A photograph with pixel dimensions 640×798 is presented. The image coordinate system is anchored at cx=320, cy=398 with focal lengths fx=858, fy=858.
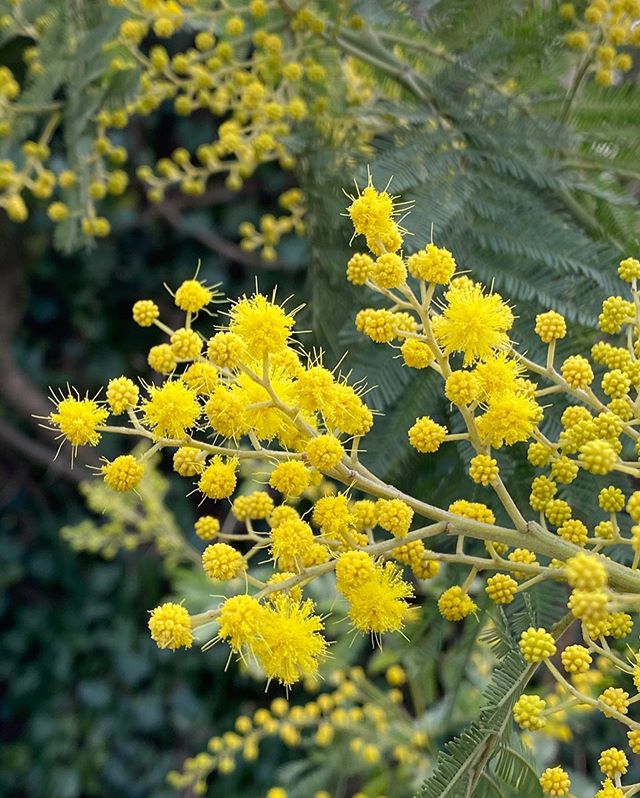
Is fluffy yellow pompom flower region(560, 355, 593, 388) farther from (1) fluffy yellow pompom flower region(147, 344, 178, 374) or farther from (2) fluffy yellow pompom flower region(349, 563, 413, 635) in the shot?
(1) fluffy yellow pompom flower region(147, 344, 178, 374)

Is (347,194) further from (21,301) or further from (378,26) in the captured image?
(21,301)

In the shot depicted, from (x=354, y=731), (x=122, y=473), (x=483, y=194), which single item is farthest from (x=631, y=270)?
(x=354, y=731)

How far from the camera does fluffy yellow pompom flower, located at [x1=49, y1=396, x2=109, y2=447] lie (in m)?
0.88

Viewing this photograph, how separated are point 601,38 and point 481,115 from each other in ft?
0.98

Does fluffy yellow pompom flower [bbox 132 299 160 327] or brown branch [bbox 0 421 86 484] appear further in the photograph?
brown branch [bbox 0 421 86 484]

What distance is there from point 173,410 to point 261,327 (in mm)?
119

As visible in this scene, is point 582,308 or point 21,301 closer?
point 582,308

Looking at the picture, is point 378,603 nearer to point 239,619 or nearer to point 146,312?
point 239,619

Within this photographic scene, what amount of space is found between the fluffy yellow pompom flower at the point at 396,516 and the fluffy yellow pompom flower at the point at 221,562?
0.51ft

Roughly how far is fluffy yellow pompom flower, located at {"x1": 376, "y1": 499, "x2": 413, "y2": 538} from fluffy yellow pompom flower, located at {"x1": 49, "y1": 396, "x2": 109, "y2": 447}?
0.30 m

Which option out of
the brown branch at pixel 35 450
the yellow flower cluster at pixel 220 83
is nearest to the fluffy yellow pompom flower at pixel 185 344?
the yellow flower cluster at pixel 220 83

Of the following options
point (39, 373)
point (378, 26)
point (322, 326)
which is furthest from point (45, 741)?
point (378, 26)

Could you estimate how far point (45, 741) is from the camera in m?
3.32

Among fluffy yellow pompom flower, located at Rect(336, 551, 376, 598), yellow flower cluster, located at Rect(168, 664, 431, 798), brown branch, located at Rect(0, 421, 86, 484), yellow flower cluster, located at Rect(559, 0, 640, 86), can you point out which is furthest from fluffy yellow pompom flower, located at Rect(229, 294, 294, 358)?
brown branch, located at Rect(0, 421, 86, 484)
